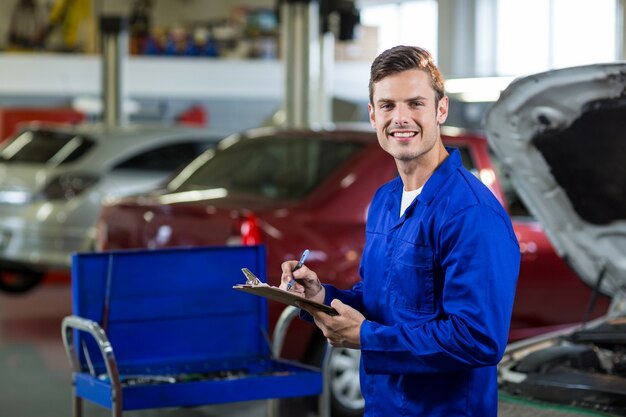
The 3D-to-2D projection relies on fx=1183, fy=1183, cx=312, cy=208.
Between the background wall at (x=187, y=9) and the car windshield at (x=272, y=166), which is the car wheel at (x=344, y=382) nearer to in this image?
the car windshield at (x=272, y=166)

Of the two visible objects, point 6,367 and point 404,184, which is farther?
point 6,367

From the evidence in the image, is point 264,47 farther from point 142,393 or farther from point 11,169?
point 142,393

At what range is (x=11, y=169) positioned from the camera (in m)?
9.96

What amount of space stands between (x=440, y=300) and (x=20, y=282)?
8570 millimetres

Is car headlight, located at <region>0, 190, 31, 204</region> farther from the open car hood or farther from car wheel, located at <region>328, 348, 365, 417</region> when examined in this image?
the open car hood

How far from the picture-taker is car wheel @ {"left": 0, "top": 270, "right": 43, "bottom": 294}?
10562 millimetres

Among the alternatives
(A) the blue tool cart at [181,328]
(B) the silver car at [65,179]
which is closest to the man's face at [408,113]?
(A) the blue tool cart at [181,328]

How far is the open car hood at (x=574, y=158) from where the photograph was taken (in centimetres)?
336

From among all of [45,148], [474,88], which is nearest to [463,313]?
[45,148]

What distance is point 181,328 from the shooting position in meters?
4.64

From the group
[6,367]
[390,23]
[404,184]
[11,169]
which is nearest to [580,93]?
[404,184]

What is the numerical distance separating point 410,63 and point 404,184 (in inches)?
11.6

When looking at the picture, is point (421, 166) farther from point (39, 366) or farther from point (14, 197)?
point (14, 197)

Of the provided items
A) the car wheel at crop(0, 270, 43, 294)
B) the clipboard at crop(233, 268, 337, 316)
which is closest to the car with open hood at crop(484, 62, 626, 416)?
the clipboard at crop(233, 268, 337, 316)
